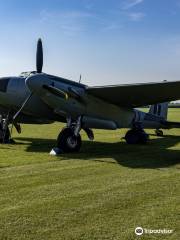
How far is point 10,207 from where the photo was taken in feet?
19.6

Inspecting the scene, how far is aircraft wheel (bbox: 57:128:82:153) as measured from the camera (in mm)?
12852

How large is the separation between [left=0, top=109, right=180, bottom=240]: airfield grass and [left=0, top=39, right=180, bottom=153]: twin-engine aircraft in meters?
2.23

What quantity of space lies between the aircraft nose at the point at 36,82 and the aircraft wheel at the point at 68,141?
1836 mm

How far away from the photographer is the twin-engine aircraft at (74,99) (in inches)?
492

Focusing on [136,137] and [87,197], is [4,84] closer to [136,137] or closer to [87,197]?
[136,137]

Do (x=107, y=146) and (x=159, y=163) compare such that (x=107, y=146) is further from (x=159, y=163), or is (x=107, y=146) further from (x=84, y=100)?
(x=159, y=163)

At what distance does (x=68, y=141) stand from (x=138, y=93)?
10.1 feet

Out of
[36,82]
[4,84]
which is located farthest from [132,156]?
[4,84]

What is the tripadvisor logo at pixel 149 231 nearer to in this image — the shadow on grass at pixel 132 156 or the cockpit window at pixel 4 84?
the shadow on grass at pixel 132 156

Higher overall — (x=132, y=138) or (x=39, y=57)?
(x=39, y=57)

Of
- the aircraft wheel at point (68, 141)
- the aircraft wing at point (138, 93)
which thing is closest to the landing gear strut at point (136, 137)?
the aircraft wing at point (138, 93)

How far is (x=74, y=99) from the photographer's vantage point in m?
13.0

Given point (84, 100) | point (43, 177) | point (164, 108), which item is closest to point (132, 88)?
point (84, 100)

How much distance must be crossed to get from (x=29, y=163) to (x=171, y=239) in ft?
20.7
